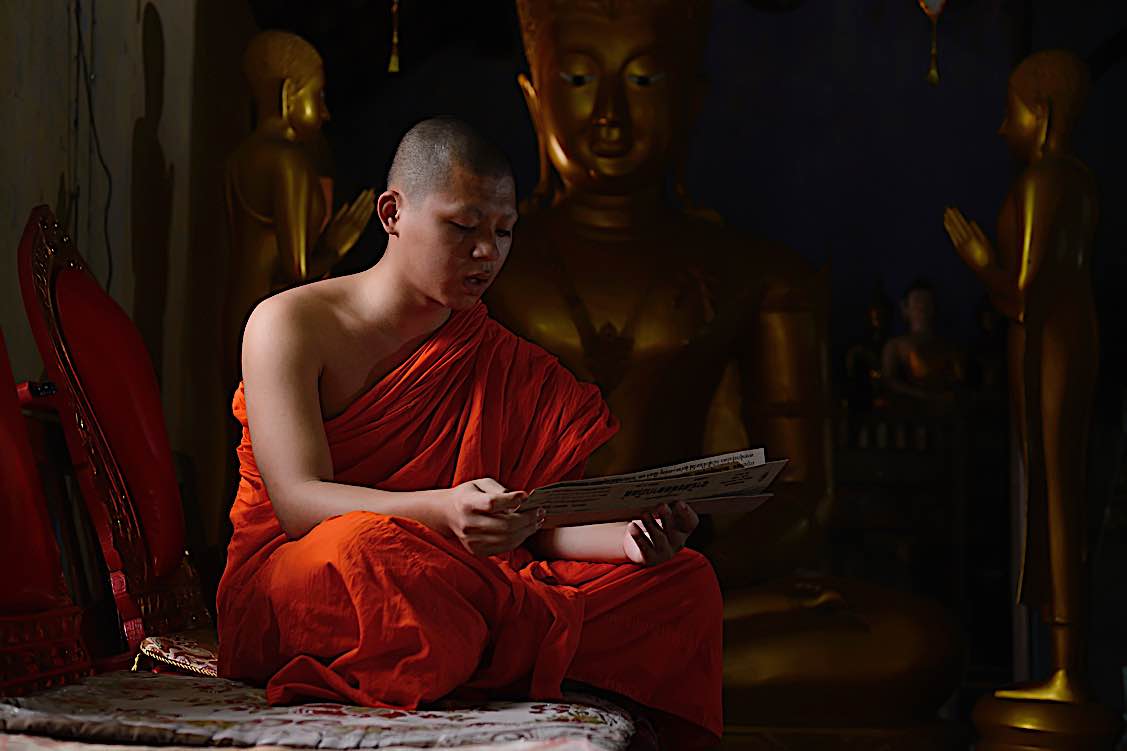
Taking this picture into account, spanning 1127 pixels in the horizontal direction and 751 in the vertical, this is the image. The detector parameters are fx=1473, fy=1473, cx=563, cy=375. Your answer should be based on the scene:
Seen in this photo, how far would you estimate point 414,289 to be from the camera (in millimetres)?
1642

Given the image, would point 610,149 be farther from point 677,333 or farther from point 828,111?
point 828,111

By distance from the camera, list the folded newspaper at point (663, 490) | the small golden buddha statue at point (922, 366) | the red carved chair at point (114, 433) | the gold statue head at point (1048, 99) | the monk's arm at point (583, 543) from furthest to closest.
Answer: the small golden buddha statue at point (922, 366)
the gold statue head at point (1048, 99)
the red carved chair at point (114, 433)
the monk's arm at point (583, 543)
the folded newspaper at point (663, 490)

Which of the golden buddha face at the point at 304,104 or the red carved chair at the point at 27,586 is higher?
the golden buddha face at the point at 304,104

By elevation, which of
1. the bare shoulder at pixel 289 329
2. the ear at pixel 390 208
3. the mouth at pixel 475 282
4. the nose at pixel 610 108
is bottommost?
the bare shoulder at pixel 289 329

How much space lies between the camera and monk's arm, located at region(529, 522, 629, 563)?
159 cm

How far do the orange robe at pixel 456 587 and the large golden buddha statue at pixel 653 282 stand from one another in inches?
50.9

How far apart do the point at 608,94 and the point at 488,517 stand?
1.81 meters

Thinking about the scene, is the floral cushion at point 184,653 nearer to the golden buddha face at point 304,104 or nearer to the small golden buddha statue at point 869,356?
the golden buddha face at point 304,104

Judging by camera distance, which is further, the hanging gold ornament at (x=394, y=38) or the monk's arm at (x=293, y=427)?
the hanging gold ornament at (x=394, y=38)

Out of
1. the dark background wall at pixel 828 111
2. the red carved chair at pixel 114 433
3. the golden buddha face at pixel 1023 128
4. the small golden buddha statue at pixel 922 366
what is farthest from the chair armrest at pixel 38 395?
the small golden buddha statue at pixel 922 366

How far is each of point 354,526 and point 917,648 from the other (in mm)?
1624

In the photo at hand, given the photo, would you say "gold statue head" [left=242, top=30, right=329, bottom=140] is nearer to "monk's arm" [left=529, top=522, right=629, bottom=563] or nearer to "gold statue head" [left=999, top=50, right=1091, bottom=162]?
"gold statue head" [left=999, top=50, right=1091, bottom=162]

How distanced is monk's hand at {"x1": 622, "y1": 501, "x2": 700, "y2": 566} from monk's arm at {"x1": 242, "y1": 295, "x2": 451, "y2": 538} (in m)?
0.24

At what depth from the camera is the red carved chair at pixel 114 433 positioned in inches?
68.7
